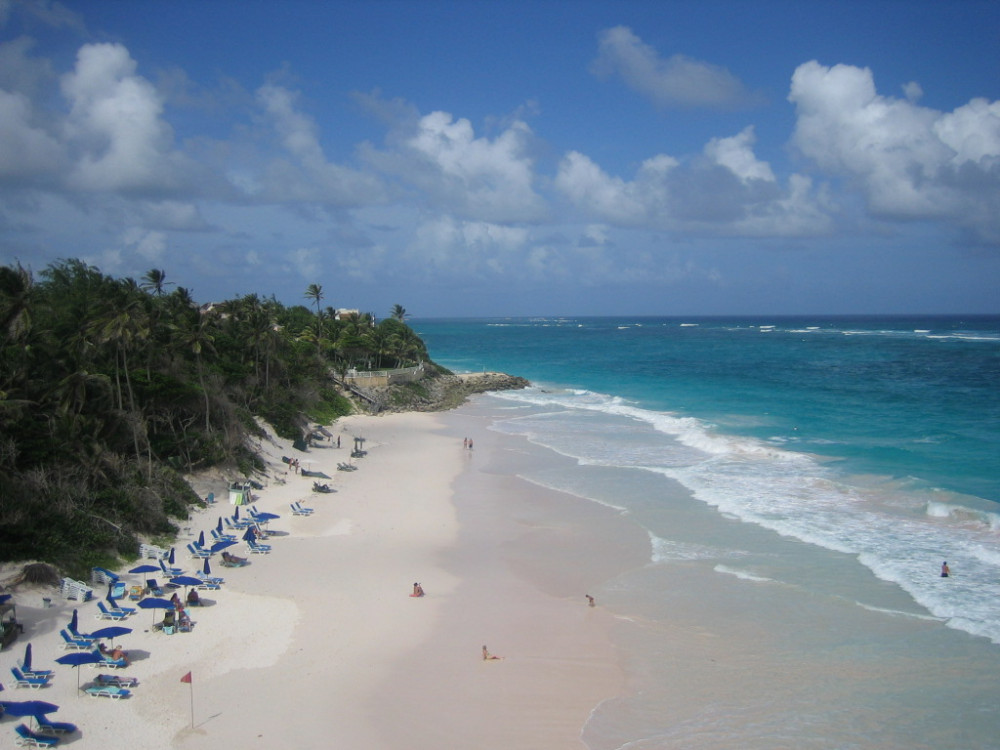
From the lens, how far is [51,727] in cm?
1252

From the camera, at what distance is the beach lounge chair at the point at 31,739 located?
12250 millimetres

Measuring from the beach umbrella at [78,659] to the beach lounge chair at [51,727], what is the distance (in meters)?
1.37

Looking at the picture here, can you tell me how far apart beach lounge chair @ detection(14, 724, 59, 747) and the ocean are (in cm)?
976

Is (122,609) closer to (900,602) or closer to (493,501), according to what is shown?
(493,501)

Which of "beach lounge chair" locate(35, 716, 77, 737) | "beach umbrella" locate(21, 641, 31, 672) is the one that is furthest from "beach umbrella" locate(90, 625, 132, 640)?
"beach lounge chair" locate(35, 716, 77, 737)

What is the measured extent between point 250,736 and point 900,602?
16.9 m

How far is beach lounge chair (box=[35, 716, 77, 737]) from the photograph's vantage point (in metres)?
12.4

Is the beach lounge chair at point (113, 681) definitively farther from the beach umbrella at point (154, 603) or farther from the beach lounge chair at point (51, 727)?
the beach umbrella at point (154, 603)

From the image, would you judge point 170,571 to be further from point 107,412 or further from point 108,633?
point 107,412

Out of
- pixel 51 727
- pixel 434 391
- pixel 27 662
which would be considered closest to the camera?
pixel 51 727

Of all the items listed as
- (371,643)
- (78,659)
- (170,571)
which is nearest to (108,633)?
(78,659)

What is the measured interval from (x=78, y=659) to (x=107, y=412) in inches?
521

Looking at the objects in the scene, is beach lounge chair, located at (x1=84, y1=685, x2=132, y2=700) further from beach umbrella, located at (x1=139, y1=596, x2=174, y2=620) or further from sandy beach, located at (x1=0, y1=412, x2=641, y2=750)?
beach umbrella, located at (x1=139, y1=596, x2=174, y2=620)

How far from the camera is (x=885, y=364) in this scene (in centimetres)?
8731
